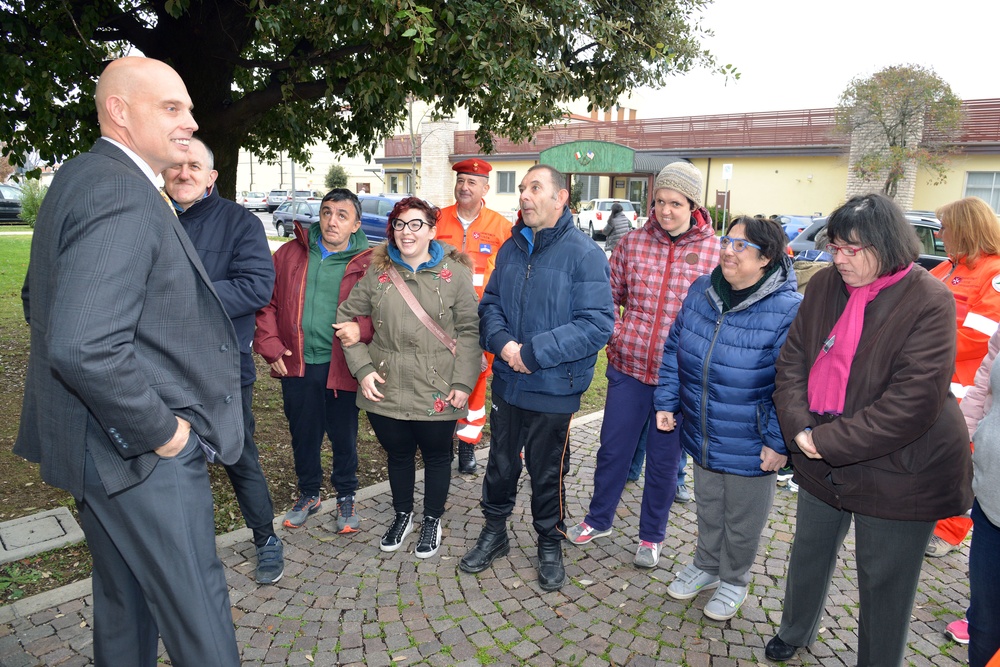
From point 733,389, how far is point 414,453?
1.84 metres

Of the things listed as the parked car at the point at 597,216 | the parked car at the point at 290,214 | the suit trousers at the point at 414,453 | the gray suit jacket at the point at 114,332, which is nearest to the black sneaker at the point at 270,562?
the suit trousers at the point at 414,453

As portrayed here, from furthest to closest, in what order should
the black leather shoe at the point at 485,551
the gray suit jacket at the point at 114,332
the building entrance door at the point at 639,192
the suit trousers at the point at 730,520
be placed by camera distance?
the building entrance door at the point at 639,192 → the black leather shoe at the point at 485,551 → the suit trousers at the point at 730,520 → the gray suit jacket at the point at 114,332

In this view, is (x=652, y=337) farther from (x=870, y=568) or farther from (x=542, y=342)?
(x=870, y=568)

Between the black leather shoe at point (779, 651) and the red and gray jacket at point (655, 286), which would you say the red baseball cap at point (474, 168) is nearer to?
the red and gray jacket at point (655, 286)

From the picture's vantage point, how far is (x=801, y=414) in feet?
9.18

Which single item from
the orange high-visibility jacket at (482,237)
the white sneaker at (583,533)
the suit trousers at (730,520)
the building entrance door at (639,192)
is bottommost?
the white sneaker at (583,533)

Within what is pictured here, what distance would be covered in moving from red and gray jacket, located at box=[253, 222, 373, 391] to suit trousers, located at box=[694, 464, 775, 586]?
6.72 feet

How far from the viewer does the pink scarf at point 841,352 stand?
8.66 feet

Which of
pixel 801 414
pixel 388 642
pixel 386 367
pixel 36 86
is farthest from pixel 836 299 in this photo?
pixel 36 86

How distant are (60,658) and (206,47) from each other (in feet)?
16.4

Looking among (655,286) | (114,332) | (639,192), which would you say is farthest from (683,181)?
(639,192)

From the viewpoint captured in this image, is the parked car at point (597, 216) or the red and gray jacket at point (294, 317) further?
the parked car at point (597, 216)

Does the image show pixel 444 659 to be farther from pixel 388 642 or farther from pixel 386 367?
pixel 386 367

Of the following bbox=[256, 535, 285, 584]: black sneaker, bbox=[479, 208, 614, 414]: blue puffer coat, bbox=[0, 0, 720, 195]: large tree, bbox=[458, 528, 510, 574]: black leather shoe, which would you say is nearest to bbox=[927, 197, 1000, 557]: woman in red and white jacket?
bbox=[479, 208, 614, 414]: blue puffer coat
